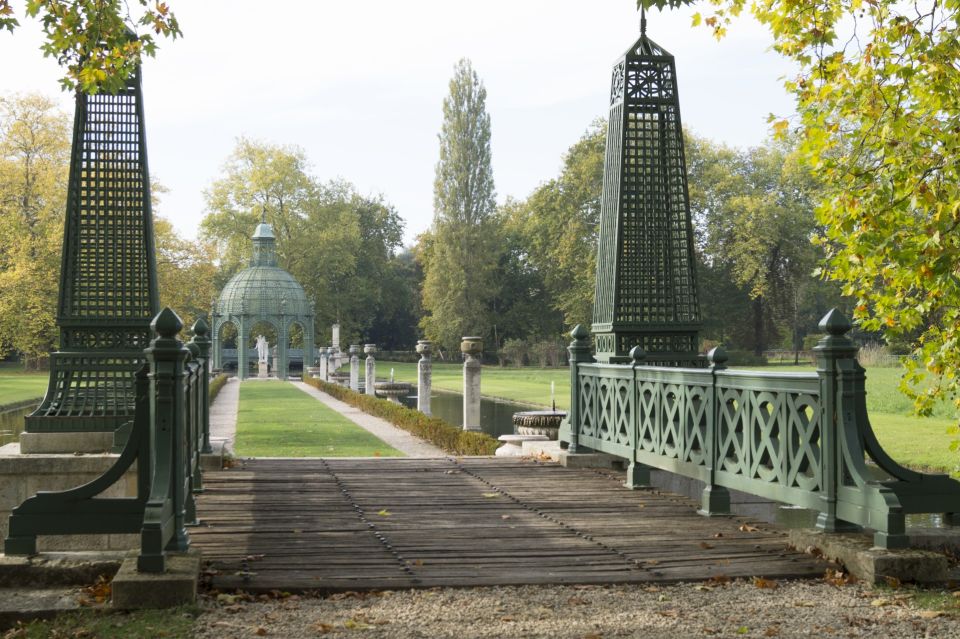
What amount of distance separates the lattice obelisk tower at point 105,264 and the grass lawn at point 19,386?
21.6m

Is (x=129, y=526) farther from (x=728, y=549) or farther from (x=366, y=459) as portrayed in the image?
(x=366, y=459)

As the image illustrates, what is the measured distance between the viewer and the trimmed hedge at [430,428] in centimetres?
1484

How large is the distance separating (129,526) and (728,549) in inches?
136

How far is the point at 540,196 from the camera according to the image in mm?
55344

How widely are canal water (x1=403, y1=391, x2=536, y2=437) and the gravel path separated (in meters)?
15.8

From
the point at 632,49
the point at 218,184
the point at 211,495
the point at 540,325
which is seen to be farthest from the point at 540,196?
the point at 211,495

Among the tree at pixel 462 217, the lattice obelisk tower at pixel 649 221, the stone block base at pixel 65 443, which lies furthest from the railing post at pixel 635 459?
the tree at pixel 462 217

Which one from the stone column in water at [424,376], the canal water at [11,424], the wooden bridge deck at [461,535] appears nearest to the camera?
the wooden bridge deck at [461,535]

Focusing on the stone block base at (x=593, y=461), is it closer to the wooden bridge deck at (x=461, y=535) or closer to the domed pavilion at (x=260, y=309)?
the wooden bridge deck at (x=461, y=535)

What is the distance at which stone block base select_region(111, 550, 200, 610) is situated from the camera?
196 inches

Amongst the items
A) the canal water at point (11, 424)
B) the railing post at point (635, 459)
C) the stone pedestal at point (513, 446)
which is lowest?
the canal water at point (11, 424)

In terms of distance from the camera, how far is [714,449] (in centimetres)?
744

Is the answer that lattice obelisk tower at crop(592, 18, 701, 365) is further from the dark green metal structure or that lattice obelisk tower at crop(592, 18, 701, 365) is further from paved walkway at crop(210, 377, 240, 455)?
paved walkway at crop(210, 377, 240, 455)

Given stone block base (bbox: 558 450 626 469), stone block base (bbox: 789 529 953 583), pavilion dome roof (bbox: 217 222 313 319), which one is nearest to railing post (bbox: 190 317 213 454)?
stone block base (bbox: 558 450 626 469)
